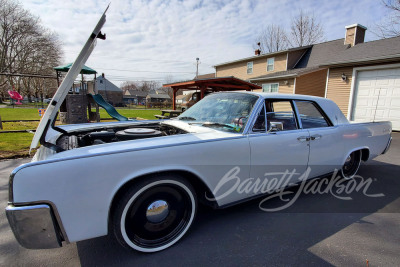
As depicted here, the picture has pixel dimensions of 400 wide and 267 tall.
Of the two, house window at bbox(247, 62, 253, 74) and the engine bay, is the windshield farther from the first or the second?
house window at bbox(247, 62, 253, 74)

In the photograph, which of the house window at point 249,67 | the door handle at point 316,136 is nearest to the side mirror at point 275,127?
the door handle at point 316,136

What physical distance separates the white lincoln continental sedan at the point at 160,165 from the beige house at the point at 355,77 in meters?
3.88

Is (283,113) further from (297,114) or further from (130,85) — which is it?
(130,85)

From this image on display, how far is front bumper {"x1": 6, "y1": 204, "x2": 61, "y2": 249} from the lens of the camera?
4.77ft

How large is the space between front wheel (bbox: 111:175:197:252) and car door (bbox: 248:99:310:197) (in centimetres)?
83

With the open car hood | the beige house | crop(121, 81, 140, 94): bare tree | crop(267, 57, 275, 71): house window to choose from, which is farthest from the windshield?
crop(121, 81, 140, 94): bare tree

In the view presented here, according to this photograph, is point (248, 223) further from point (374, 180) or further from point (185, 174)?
point (374, 180)

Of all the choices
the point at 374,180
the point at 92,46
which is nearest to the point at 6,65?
the point at 92,46

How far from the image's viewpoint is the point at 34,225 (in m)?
1.50

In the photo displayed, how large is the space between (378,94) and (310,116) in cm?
871

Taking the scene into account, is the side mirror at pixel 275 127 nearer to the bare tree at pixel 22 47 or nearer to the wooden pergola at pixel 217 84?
the wooden pergola at pixel 217 84

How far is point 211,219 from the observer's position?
2.58 meters

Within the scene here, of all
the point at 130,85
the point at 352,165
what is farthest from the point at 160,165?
the point at 130,85

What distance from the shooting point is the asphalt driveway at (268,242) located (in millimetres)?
1908
